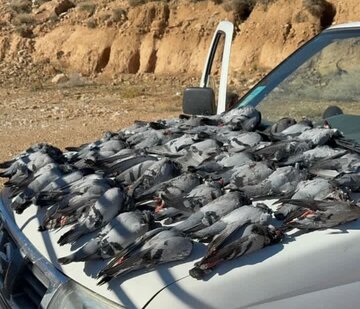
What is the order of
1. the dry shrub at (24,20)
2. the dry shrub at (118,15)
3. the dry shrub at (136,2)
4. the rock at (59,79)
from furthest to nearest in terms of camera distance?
the dry shrub at (24,20) < the dry shrub at (136,2) < the dry shrub at (118,15) < the rock at (59,79)

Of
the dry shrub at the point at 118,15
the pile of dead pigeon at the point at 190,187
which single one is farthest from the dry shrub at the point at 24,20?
the pile of dead pigeon at the point at 190,187

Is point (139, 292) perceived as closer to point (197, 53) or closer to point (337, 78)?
point (337, 78)

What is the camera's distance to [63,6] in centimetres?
3192

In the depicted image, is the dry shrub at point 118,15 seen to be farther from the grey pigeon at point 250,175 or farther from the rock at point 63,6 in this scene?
the grey pigeon at point 250,175

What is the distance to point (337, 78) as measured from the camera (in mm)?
4977

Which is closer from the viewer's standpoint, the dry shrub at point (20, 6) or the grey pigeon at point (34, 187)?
the grey pigeon at point (34, 187)

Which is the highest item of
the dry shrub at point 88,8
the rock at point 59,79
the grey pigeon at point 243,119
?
the grey pigeon at point 243,119

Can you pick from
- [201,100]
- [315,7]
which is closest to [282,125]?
[201,100]

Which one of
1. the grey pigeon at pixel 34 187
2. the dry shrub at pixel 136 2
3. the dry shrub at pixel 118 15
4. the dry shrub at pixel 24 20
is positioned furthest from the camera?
the dry shrub at pixel 24 20

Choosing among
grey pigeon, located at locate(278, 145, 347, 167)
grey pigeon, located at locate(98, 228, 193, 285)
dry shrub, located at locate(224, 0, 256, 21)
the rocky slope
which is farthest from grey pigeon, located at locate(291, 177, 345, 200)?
dry shrub, located at locate(224, 0, 256, 21)

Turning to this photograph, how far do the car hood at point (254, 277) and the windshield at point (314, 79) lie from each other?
6.93 ft

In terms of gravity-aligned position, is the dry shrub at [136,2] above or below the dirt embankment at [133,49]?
above

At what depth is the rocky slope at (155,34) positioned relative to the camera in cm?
2334

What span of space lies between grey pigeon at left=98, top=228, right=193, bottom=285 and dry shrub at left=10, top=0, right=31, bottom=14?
31.9 m
